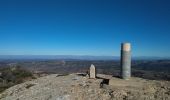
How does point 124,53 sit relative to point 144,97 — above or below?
above

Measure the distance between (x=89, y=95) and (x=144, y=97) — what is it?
13.3 ft

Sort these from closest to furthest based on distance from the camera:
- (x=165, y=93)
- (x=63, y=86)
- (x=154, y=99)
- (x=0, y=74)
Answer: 1. (x=154, y=99)
2. (x=165, y=93)
3. (x=63, y=86)
4. (x=0, y=74)

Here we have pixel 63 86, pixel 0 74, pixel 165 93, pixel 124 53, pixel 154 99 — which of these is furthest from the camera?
pixel 0 74

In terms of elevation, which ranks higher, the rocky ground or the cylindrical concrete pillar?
the cylindrical concrete pillar

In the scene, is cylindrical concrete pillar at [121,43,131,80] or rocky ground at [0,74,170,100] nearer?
rocky ground at [0,74,170,100]

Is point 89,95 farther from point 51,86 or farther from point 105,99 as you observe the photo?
point 51,86

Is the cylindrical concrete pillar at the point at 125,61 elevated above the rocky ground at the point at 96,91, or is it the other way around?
the cylindrical concrete pillar at the point at 125,61

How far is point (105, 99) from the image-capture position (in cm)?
1617

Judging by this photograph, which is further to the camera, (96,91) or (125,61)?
(125,61)

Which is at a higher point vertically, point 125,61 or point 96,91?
point 125,61

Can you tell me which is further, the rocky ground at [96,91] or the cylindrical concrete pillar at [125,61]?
the cylindrical concrete pillar at [125,61]

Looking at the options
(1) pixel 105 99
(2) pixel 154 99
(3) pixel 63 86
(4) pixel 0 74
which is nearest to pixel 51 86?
(3) pixel 63 86

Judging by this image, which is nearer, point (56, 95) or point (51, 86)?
point (56, 95)

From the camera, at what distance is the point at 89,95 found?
16938 millimetres
